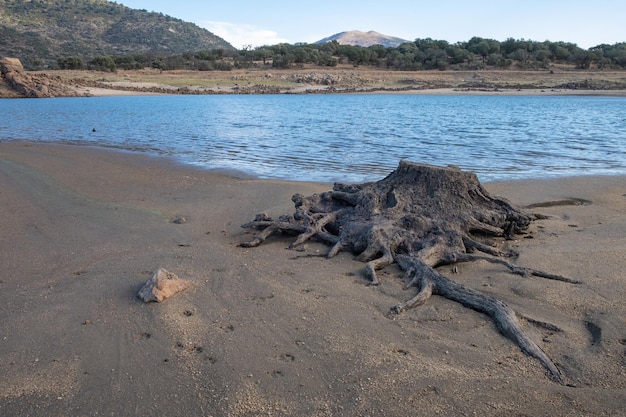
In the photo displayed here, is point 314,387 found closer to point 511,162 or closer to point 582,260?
point 582,260

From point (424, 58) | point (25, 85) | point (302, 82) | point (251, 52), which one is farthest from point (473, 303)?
point (251, 52)

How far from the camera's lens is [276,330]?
3797mm

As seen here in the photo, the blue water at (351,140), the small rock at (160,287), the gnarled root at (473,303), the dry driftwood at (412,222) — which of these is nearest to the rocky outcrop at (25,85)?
the blue water at (351,140)

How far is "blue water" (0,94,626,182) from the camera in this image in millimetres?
11758

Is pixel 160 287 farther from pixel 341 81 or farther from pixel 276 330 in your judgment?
pixel 341 81

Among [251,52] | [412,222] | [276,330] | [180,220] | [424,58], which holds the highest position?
[251,52]

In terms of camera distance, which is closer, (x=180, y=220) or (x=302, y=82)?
(x=180, y=220)

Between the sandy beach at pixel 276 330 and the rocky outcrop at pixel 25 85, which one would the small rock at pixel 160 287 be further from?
the rocky outcrop at pixel 25 85

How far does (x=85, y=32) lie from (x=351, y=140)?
110177 mm

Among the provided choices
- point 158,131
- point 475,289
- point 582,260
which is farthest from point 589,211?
point 158,131

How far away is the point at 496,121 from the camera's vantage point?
76.5 ft

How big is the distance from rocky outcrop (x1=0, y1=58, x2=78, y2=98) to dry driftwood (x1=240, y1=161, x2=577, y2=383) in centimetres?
4686

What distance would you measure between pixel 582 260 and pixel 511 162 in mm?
7666

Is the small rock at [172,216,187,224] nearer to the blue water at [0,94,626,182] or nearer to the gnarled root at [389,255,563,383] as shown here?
the gnarled root at [389,255,563,383]
